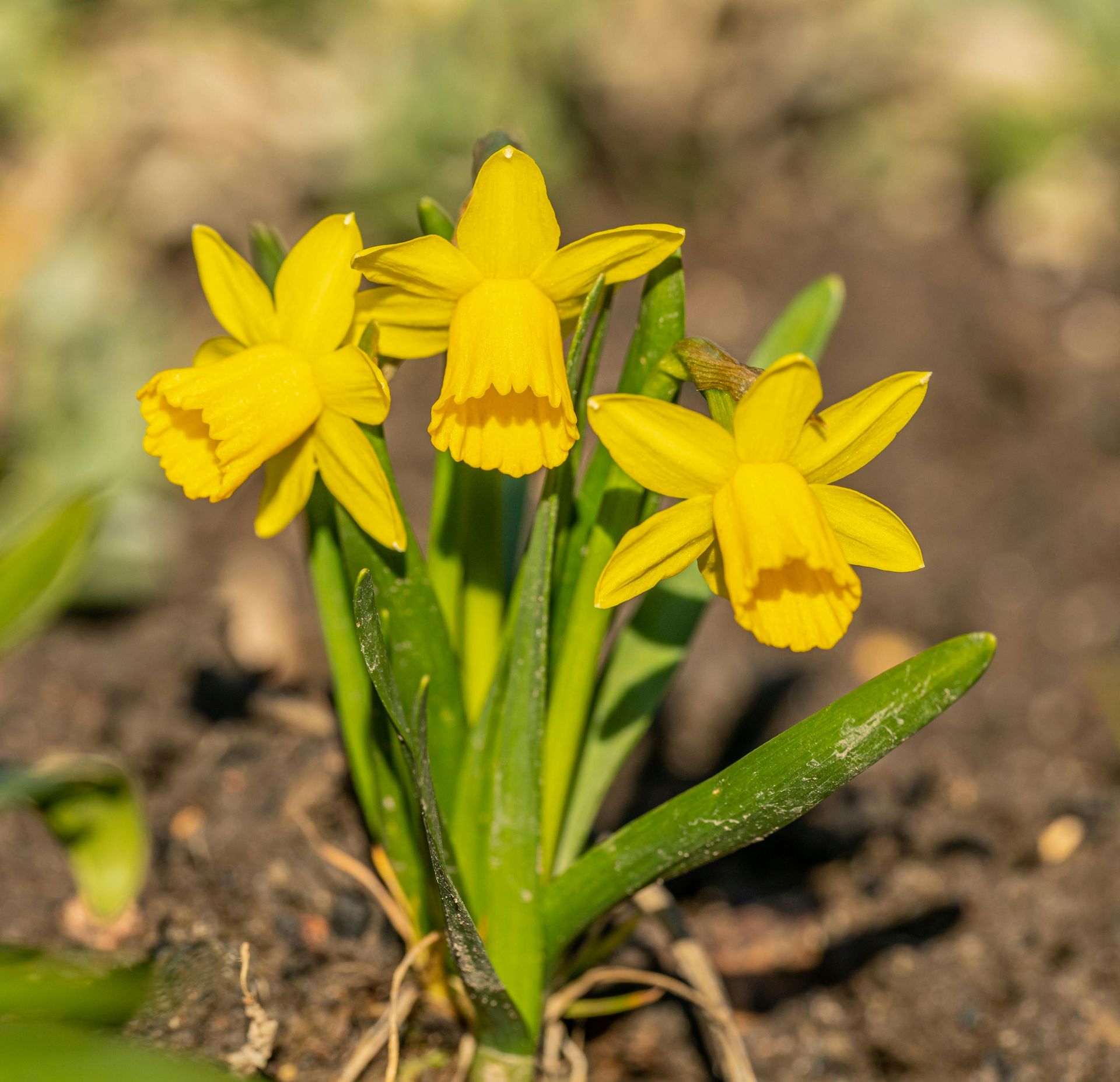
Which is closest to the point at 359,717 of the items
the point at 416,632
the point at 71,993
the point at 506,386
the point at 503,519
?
the point at 416,632

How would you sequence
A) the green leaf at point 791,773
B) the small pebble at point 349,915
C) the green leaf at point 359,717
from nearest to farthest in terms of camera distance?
the green leaf at point 791,773 → the green leaf at point 359,717 → the small pebble at point 349,915

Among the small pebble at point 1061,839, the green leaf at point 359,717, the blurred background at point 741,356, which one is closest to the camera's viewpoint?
the green leaf at point 359,717

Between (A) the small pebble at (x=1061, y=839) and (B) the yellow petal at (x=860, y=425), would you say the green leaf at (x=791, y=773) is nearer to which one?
(B) the yellow petal at (x=860, y=425)

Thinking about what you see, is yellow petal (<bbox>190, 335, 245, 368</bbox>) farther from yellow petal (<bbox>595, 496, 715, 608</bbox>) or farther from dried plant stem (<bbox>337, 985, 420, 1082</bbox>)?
dried plant stem (<bbox>337, 985, 420, 1082</bbox>)

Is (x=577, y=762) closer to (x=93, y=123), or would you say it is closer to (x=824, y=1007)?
(x=824, y=1007)

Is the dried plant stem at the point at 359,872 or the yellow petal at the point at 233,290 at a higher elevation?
the yellow petal at the point at 233,290

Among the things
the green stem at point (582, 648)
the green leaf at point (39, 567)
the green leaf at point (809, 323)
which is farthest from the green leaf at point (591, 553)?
the green leaf at point (39, 567)

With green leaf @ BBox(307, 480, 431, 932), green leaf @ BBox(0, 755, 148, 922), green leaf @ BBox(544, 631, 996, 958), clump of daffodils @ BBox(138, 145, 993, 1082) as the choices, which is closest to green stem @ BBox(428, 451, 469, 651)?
clump of daffodils @ BBox(138, 145, 993, 1082)
